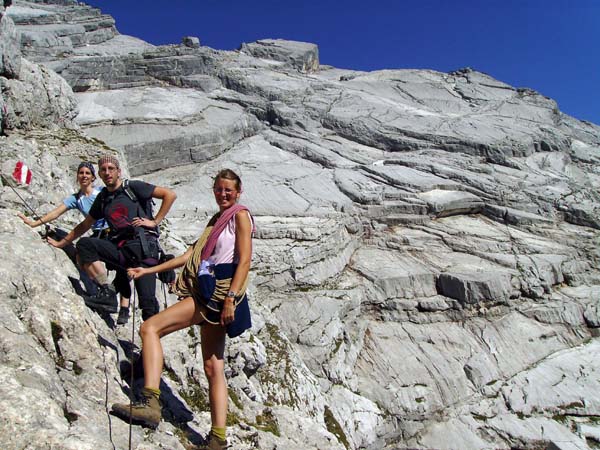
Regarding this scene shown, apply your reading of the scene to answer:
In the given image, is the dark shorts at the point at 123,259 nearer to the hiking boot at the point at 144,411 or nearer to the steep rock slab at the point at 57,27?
the hiking boot at the point at 144,411

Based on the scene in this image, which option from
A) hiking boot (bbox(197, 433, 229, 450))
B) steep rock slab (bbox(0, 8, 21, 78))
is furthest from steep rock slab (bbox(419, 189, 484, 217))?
hiking boot (bbox(197, 433, 229, 450))

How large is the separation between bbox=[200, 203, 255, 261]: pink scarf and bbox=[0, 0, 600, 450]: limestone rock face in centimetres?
192

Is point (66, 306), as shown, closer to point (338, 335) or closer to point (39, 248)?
point (39, 248)

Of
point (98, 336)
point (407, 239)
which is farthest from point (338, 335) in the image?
point (98, 336)

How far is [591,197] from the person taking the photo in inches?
970

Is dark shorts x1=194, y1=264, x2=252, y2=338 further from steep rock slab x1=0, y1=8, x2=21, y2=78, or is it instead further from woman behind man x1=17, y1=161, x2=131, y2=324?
steep rock slab x1=0, y1=8, x2=21, y2=78

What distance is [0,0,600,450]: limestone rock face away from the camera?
583 centimetres

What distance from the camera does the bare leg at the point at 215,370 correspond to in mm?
5004

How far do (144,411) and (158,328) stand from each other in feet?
2.73

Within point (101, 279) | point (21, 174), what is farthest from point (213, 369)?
point (21, 174)

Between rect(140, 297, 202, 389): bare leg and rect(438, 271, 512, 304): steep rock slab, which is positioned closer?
rect(140, 297, 202, 389): bare leg

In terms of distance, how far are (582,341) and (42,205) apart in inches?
742

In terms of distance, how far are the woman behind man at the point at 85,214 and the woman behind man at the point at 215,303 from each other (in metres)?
1.88

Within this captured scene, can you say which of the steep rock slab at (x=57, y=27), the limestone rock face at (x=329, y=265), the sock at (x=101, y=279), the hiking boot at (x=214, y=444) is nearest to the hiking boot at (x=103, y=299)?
the sock at (x=101, y=279)
